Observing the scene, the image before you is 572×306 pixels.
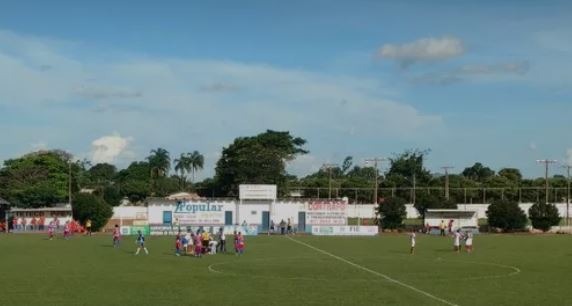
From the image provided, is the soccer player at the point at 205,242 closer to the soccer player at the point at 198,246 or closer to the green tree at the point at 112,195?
the soccer player at the point at 198,246

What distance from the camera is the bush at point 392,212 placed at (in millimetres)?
88688

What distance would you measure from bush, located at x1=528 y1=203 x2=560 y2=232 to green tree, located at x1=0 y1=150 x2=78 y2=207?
73.0 meters

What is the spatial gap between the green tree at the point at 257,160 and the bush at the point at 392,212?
136ft

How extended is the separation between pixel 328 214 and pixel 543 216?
81.8 ft

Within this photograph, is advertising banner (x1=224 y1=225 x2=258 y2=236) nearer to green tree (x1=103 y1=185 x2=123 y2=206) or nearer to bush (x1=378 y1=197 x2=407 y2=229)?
bush (x1=378 y1=197 x2=407 y2=229)

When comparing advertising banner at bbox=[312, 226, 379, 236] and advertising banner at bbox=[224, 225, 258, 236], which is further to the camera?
advertising banner at bbox=[312, 226, 379, 236]

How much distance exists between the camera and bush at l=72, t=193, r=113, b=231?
85.6m

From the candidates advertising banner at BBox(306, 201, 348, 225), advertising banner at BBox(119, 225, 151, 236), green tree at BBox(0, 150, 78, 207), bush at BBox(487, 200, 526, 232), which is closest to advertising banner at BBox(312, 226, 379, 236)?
advertising banner at BBox(306, 201, 348, 225)

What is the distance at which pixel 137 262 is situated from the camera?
3925 centimetres

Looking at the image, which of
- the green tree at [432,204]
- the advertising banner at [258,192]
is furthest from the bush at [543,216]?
the advertising banner at [258,192]

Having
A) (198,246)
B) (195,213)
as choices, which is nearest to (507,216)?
(195,213)


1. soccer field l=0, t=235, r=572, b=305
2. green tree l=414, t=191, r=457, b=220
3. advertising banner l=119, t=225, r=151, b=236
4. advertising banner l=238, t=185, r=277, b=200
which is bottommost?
advertising banner l=119, t=225, r=151, b=236

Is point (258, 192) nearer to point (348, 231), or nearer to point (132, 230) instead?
point (348, 231)

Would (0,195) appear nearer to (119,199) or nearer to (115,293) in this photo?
(119,199)
